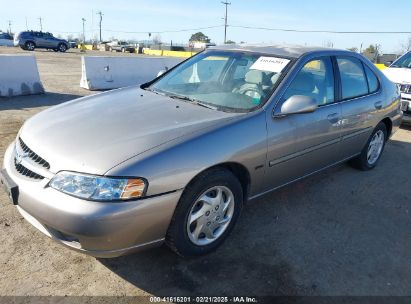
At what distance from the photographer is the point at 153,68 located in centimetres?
1131

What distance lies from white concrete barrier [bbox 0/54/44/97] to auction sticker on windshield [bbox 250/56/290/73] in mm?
6777

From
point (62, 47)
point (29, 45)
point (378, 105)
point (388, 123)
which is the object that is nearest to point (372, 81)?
point (378, 105)

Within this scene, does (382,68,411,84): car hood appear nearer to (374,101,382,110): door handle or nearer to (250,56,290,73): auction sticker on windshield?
(374,101,382,110): door handle

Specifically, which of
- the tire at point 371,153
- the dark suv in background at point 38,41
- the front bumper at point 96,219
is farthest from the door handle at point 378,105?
the dark suv in background at point 38,41

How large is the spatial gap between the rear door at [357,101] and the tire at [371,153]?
0.20 m

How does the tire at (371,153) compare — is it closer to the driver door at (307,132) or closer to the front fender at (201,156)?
the driver door at (307,132)

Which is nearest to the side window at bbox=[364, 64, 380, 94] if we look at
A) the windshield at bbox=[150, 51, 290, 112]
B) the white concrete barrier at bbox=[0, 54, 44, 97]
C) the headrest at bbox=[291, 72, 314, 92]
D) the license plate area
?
the headrest at bbox=[291, 72, 314, 92]

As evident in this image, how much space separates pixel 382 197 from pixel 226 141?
2.42 m

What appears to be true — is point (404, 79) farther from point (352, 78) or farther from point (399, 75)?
point (352, 78)

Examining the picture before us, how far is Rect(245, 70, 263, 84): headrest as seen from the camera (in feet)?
11.0

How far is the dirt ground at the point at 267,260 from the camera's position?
253 cm

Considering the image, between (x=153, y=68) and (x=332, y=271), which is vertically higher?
(x=153, y=68)

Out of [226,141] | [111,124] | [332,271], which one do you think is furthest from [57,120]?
[332,271]

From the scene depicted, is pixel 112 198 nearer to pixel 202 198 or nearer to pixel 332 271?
pixel 202 198
